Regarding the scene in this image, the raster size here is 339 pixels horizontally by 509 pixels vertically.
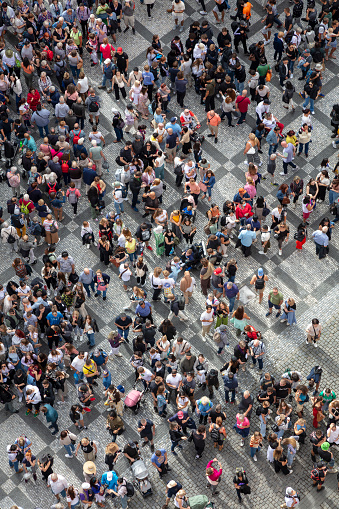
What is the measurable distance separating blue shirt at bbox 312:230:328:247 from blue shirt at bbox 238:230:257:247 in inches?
75.3

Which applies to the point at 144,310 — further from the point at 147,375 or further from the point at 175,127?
the point at 175,127

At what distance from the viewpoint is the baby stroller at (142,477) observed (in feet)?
90.0

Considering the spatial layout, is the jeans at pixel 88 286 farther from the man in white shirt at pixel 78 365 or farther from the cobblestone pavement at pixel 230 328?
the man in white shirt at pixel 78 365

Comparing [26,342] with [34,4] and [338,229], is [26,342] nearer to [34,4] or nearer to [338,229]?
[338,229]

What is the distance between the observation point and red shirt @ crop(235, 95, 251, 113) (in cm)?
3453

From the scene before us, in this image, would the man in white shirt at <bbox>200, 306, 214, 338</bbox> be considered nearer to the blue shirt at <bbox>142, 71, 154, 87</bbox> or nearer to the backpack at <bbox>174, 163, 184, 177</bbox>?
the backpack at <bbox>174, 163, 184, 177</bbox>

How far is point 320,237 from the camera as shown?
31703 millimetres

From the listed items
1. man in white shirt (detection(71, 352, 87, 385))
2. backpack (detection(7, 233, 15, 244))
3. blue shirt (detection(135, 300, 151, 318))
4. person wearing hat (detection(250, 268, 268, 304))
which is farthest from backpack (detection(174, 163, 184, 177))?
man in white shirt (detection(71, 352, 87, 385))

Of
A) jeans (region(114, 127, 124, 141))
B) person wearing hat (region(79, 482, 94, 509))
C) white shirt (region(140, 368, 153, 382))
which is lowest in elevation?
person wearing hat (region(79, 482, 94, 509))

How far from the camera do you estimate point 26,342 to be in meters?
29.1

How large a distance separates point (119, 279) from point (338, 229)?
7364 millimetres

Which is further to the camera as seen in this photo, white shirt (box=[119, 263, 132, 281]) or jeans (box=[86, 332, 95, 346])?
white shirt (box=[119, 263, 132, 281])

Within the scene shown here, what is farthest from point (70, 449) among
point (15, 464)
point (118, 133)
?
point (118, 133)

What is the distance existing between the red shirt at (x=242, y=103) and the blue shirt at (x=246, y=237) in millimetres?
5426
